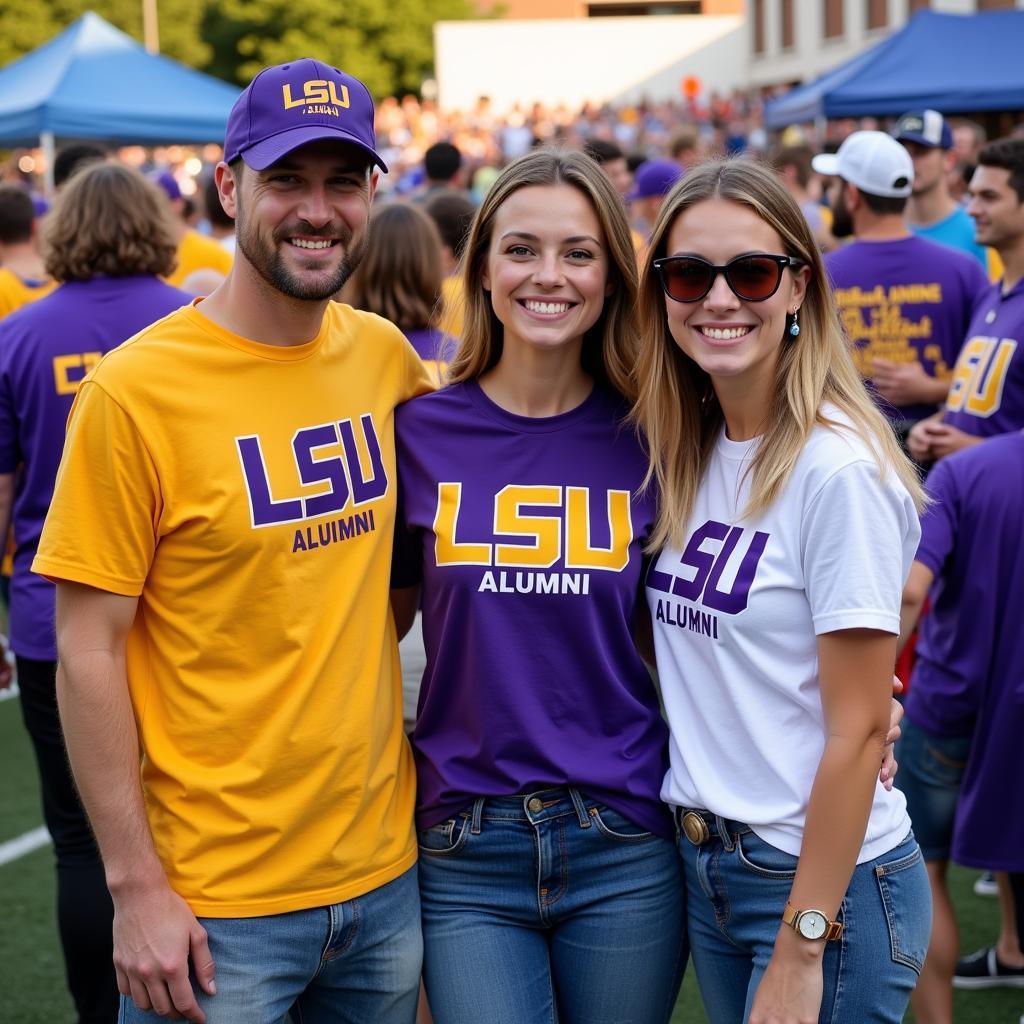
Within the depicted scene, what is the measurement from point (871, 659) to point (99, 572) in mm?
1273

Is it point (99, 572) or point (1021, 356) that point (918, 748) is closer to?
point (1021, 356)

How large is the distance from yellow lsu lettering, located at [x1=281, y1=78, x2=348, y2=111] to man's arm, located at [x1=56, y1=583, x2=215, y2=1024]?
0.91m

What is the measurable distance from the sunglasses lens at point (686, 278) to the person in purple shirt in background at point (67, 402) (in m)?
2.05

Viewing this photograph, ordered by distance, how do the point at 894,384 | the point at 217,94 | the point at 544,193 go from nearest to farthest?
1. the point at 544,193
2. the point at 894,384
3. the point at 217,94

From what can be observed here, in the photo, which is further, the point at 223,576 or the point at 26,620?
the point at 26,620

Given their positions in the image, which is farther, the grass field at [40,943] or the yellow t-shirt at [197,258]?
the yellow t-shirt at [197,258]

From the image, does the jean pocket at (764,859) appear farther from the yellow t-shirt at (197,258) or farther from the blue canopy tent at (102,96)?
the blue canopy tent at (102,96)

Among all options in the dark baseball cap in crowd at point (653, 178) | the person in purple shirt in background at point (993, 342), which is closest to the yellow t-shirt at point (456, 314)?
the person in purple shirt in background at point (993, 342)

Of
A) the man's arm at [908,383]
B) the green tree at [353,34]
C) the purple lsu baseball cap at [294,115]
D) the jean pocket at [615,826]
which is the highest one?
the green tree at [353,34]

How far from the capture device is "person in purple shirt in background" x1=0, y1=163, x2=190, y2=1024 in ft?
12.3

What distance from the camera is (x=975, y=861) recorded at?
3635 mm

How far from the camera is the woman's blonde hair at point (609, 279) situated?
272cm

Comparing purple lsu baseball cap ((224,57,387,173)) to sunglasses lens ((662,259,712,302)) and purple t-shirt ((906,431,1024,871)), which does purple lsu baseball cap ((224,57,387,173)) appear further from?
purple t-shirt ((906,431,1024,871))

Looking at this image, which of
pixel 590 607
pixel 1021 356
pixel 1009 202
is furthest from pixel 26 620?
pixel 1009 202
